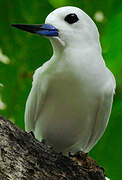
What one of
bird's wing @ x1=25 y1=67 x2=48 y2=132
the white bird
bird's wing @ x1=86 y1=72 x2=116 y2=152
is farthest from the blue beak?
bird's wing @ x1=86 y1=72 x2=116 y2=152

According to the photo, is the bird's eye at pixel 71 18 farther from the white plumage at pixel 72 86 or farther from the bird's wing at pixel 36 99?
the bird's wing at pixel 36 99

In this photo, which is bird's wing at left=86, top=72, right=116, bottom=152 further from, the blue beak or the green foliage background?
the blue beak

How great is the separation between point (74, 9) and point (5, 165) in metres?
1.14

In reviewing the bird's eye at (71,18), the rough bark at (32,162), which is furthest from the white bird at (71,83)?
the rough bark at (32,162)

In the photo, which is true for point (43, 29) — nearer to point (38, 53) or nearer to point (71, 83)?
point (71, 83)

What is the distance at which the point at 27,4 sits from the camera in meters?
3.36

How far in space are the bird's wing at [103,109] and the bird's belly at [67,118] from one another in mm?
34

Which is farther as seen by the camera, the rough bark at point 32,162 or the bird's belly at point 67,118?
the bird's belly at point 67,118

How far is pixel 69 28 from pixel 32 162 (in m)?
0.89

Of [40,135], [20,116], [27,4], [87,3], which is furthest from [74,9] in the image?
[20,116]

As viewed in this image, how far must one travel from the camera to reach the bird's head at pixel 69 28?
8.87ft

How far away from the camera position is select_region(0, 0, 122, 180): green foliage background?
3.10 meters

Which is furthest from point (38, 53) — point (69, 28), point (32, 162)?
point (32, 162)

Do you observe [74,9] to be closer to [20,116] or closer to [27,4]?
[27,4]
